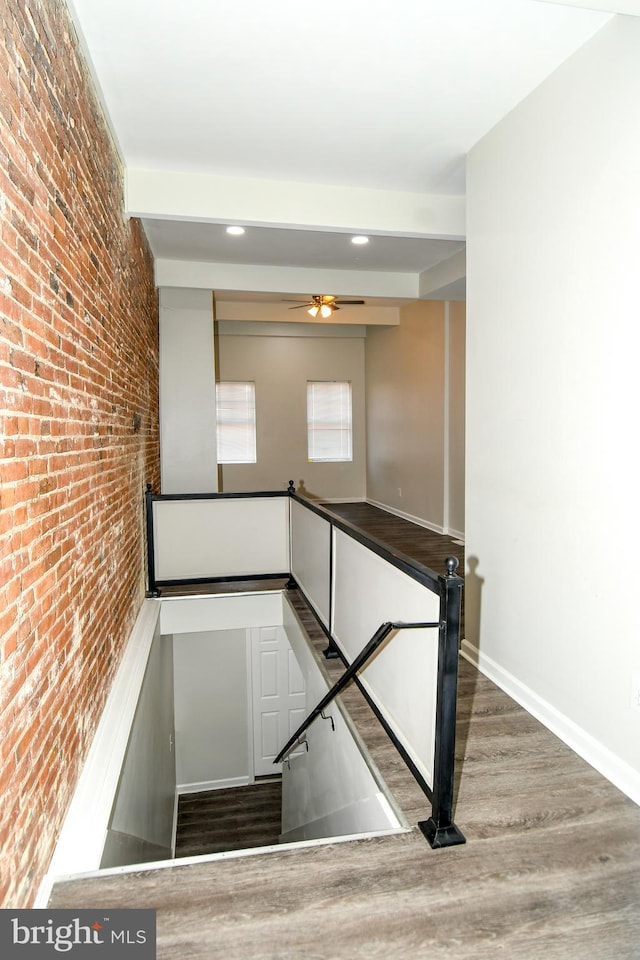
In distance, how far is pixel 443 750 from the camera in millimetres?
1962

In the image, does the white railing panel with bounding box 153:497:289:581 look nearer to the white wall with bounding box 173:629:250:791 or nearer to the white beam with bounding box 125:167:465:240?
the white wall with bounding box 173:629:250:791

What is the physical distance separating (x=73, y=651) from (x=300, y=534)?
2.61 metres

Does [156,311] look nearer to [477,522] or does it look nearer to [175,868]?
[477,522]

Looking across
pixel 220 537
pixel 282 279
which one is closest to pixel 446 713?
pixel 220 537

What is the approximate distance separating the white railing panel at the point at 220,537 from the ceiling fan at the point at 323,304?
3079 millimetres

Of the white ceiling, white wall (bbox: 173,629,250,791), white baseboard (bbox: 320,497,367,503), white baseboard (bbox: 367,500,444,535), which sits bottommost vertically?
white wall (bbox: 173,629,250,791)

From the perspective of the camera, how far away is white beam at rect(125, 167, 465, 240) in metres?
3.93

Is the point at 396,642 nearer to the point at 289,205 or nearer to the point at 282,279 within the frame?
the point at 289,205

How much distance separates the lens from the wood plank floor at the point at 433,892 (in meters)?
1.61

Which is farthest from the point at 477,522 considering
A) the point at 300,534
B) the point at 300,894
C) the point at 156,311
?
the point at 156,311

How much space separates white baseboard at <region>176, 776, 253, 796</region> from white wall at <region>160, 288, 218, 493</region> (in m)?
3.65

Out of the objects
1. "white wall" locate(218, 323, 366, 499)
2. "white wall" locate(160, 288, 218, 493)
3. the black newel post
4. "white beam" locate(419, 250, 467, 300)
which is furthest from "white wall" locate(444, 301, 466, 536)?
the black newel post

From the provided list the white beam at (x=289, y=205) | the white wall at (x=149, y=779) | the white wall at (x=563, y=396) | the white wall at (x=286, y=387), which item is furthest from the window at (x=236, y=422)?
the white wall at (x=563, y=396)

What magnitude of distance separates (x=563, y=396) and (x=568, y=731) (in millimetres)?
1523
